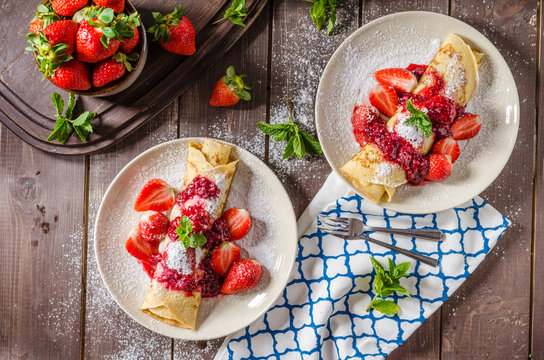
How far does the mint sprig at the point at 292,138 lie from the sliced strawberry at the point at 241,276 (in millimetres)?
450

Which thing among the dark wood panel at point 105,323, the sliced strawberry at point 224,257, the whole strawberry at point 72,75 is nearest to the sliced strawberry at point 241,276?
the sliced strawberry at point 224,257

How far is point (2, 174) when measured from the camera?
2.07 meters

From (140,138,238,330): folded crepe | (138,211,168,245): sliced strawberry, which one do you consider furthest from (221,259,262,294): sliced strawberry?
(138,211,168,245): sliced strawberry

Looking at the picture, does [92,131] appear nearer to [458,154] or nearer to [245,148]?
[245,148]

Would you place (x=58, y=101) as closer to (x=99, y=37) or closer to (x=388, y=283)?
(x=99, y=37)

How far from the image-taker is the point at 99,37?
1.61m

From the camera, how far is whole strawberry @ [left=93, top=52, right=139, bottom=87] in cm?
169

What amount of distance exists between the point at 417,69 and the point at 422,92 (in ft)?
0.38

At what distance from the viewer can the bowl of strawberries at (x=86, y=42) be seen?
1.60 meters

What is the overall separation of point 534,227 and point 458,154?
0.53 m

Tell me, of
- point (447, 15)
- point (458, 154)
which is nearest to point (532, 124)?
point (458, 154)

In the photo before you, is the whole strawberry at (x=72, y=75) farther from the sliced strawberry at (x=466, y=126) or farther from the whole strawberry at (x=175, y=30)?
the sliced strawberry at (x=466, y=126)

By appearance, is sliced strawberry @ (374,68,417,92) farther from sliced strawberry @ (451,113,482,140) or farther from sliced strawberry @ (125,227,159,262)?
sliced strawberry @ (125,227,159,262)

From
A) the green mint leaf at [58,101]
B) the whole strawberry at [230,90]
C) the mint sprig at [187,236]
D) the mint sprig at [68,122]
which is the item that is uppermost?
the whole strawberry at [230,90]
